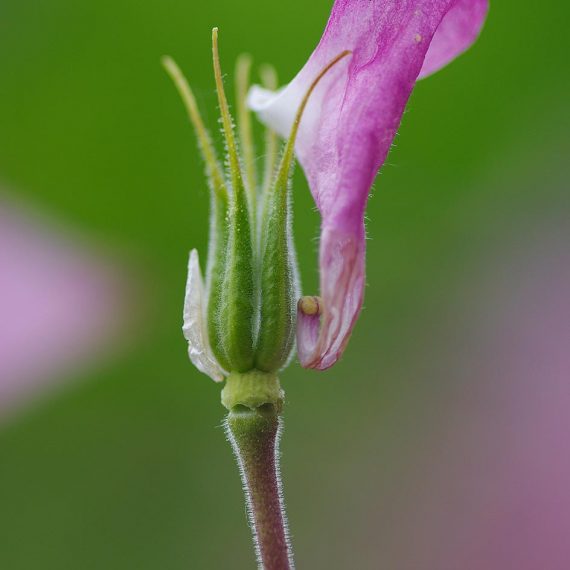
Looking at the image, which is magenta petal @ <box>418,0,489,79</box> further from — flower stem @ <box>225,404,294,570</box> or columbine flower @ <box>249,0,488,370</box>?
flower stem @ <box>225,404,294,570</box>

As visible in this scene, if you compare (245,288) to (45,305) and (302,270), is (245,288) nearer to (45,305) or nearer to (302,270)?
(302,270)

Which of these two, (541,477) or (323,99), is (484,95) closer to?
(541,477)

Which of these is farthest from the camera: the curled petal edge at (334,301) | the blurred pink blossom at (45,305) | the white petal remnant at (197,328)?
the blurred pink blossom at (45,305)

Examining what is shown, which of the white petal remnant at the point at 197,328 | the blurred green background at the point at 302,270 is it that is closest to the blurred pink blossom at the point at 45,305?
the blurred green background at the point at 302,270

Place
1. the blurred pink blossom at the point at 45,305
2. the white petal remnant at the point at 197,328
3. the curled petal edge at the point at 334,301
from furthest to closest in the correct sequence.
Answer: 1. the blurred pink blossom at the point at 45,305
2. the white petal remnant at the point at 197,328
3. the curled petal edge at the point at 334,301

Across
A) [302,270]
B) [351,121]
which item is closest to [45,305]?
[302,270]

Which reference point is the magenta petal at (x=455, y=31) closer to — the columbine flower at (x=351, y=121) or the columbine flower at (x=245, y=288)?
the columbine flower at (x=351, y=121)
